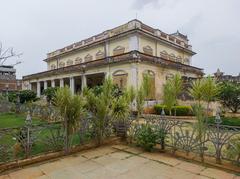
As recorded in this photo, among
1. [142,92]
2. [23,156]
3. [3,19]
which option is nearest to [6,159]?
[23,156]

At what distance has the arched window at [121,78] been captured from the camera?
14701 mm

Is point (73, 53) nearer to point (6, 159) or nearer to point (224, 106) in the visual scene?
point (224, 106)

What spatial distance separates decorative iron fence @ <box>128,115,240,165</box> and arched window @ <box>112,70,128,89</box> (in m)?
8.69

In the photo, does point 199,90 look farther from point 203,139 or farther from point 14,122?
point 14,122

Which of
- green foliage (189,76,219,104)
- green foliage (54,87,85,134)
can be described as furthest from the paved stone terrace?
green foliage (189,76,219,104)

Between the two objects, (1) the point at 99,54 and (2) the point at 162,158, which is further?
(1) the point at 99,54

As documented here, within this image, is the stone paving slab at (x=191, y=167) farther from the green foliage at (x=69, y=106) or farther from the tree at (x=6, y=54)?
the tree at (x=6, y=54)

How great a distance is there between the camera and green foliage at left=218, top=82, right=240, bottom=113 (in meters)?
11.9

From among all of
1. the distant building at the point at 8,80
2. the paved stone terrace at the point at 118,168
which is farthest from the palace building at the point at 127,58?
the distant building at the point at 8,80

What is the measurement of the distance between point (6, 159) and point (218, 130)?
5040 millimetres

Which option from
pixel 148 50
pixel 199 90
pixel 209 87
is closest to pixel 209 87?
pixel 209 87

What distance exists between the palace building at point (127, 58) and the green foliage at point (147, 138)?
684 cm

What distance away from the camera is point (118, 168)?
4465 mm

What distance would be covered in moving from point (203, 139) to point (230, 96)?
341 inches
